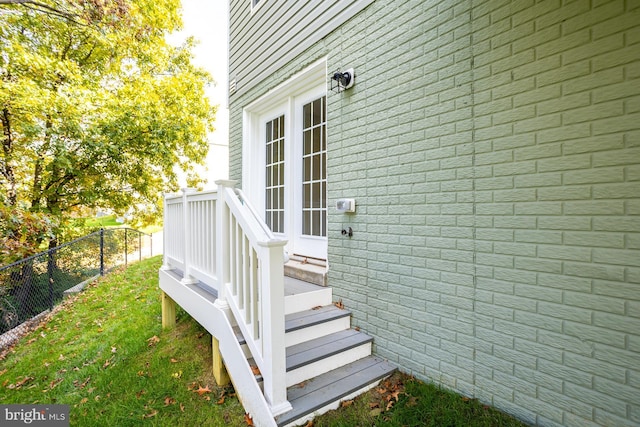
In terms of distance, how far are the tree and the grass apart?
8.13ft

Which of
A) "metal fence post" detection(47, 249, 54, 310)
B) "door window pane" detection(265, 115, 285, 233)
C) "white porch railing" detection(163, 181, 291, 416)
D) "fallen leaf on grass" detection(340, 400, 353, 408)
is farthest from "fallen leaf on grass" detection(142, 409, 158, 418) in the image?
"metal fence post" detection(47, 249, 54, 310)

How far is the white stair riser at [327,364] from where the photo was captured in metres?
2.19

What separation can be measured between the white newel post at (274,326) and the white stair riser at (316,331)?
0.45 metres

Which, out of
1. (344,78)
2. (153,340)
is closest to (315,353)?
(153,340)

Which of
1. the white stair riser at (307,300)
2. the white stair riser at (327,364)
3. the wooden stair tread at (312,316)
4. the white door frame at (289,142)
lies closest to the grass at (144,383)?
the white stair riser at (327,364)

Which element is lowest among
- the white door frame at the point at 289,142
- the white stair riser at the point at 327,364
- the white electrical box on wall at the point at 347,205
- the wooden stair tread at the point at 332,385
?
the wooden stair tread at the point at 332,385

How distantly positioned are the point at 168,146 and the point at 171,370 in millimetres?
6065

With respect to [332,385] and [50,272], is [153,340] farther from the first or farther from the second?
[50,272]

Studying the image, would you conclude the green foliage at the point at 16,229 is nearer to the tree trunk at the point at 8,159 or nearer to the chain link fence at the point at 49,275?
the chain link fence at the point at 49,275

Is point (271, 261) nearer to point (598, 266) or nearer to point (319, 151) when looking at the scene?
point (598, 266)

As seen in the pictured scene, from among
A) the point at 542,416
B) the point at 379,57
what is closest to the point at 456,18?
the point at 379,57

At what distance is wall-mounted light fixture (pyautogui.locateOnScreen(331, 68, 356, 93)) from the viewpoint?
297cm

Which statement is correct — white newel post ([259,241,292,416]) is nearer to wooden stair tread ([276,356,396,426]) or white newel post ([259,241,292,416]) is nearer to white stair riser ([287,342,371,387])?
wooden stair tread ([276,356,396,426])

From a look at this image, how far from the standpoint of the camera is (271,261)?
6.07 ft
